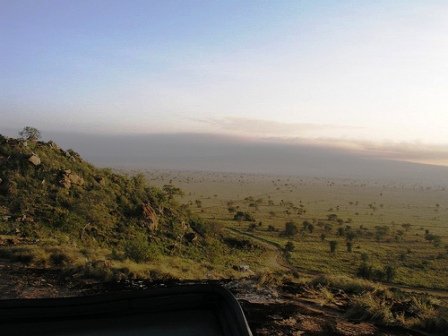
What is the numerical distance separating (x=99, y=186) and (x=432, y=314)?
3054cm

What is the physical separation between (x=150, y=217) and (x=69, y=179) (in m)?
7.19

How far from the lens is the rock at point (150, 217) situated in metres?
35.7

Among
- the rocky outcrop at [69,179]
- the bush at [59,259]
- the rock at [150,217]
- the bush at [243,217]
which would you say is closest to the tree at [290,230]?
the bush at [243,217]

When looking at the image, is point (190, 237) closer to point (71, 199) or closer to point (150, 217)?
point (150, 217)

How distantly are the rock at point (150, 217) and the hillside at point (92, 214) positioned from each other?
1.1 inches

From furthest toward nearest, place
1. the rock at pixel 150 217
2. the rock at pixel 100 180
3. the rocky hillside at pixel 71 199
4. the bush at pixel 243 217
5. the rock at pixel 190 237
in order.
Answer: the bush at pixel 243 217
the rock at pixel 100 180
the rock at pixel 190 237
the rock at pixel 150 217
the rocky hillside at pixel 71 199

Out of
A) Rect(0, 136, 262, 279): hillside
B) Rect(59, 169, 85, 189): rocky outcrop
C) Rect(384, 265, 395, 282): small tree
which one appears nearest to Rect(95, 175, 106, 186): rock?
Rect(0, 136, 262, 279): hillside

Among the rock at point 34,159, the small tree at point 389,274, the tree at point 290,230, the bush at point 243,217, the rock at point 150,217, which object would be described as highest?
the rock at point 34,159

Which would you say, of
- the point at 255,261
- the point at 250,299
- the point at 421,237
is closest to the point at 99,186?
the point at 255,261

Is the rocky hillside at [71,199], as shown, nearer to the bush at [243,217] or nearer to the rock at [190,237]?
the rock at [190,237]

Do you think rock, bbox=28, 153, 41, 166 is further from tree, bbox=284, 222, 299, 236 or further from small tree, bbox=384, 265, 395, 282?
tree, bbox=284, 222, 299, 236

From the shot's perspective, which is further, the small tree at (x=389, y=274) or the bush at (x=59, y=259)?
the small tree at (x=389, y=274)

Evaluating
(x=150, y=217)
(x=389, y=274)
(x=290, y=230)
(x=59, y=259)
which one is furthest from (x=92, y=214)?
(x=290, y=230)

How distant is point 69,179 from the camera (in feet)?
114
